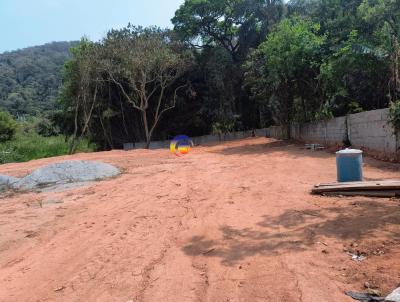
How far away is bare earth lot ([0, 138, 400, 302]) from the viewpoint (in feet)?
11.6

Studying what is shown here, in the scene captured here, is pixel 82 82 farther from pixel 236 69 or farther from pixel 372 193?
pixel 372 193

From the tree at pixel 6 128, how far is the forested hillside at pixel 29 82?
1184 cm

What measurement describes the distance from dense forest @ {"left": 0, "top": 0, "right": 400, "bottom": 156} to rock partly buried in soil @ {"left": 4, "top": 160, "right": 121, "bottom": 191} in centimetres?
755

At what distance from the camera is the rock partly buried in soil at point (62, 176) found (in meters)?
9.50

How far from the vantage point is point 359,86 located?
A: 1487cm

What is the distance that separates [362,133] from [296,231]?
840cm

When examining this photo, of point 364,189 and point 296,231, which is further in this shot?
point 364,189

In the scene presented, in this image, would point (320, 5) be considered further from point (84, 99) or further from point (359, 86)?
point (84, 99)

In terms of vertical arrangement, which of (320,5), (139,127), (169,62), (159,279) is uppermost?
(320,5)

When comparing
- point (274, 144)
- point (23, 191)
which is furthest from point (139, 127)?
point (23, 191)

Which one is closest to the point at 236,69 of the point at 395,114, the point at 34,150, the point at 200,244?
the point at 34,150

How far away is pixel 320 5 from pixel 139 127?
1406 centimetres

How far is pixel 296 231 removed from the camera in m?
4.75

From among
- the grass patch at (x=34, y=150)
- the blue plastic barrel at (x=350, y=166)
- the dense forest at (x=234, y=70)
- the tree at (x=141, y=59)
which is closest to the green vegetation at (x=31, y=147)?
the grass patch at (x=34, y=150)
